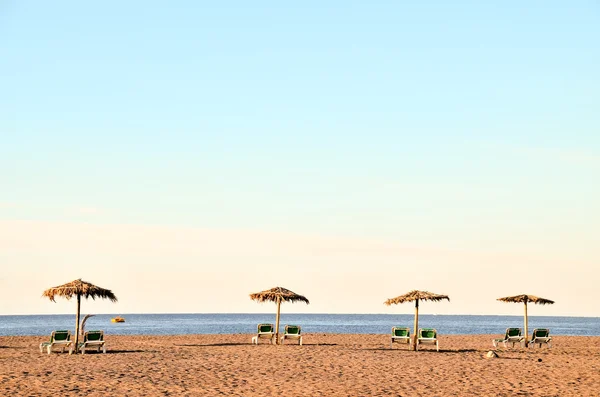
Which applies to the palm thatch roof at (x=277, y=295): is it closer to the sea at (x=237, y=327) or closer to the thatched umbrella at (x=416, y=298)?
the thatched umbrella at (x=416, y=298)

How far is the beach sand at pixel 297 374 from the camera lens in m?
12.3

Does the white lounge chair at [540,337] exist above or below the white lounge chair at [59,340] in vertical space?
above

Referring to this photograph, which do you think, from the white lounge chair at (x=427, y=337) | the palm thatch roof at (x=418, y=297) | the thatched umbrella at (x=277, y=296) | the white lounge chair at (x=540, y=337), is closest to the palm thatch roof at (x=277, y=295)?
the thatched umbrella at (x=277, y=296)

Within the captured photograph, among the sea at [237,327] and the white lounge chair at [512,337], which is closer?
the white lounge chair at [512,337]

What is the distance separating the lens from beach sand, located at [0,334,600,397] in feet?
40.4

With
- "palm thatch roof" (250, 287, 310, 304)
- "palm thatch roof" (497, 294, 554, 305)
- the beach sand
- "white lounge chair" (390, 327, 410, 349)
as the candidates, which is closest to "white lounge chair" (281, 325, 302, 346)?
"palm thatch roof" (250, 287, 310, 304)

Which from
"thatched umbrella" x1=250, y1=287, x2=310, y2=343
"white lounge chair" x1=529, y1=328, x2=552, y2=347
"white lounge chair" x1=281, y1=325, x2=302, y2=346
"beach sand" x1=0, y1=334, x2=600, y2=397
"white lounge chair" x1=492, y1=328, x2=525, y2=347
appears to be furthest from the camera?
"thatched umbrella" x1=250, y1=287, x2=310, y2=343

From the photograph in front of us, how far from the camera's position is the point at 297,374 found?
1472 cm

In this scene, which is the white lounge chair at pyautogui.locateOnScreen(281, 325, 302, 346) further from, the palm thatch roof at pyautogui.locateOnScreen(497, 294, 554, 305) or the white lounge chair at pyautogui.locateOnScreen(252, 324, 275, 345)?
the palm thatch roof at pyautogui.locateOnScreen(497, 294, 554, 305)

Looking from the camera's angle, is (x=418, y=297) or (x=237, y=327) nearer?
(x=418, y=297)

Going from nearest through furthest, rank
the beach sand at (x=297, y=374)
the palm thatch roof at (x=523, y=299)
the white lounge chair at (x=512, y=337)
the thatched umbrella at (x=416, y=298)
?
the beach sand at (x=297, y=374), the thatched umbrella at (x=416, y=298), the white lounge chair at (x=512, y=337), the palm thatch roof at (x=523, y=299)

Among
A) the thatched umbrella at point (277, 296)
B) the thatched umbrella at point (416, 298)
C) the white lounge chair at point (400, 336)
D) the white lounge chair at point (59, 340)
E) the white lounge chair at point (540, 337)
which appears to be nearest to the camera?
the white lounge chair at point (59, 340)

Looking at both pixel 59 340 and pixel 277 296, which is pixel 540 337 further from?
pixel 59 340

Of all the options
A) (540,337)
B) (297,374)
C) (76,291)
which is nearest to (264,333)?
(76,291)
